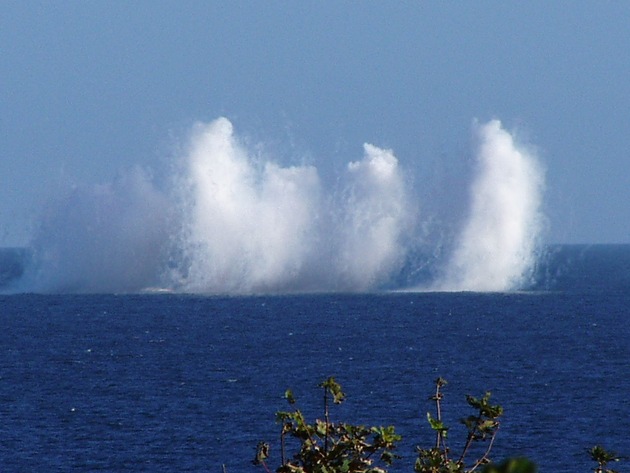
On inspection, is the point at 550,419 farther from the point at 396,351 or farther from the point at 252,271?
the point at 252,271

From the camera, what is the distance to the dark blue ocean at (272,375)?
39.0 meters

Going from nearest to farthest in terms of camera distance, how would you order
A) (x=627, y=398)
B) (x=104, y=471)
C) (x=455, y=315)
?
(x=104, y=471)
(x=627, y=398)
(x=455, y=315)

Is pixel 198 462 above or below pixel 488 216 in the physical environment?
below

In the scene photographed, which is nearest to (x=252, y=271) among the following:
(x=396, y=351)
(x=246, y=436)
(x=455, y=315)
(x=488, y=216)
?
(x=488, y=216)

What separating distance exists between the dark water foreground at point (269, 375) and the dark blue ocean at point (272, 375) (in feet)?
0.38

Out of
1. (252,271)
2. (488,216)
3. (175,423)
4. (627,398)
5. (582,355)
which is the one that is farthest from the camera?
(252,271)

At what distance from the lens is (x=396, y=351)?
227 feet

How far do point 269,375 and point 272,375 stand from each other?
0.17 metres

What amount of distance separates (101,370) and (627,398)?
25584mm

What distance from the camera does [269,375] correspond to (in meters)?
57.5

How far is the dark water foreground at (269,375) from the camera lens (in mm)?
39125

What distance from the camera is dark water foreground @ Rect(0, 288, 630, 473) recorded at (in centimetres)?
3912

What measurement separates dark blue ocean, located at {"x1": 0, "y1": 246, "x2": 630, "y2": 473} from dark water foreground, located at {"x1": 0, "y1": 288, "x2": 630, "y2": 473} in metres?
0.12

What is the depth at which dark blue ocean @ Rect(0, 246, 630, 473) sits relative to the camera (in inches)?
1537
